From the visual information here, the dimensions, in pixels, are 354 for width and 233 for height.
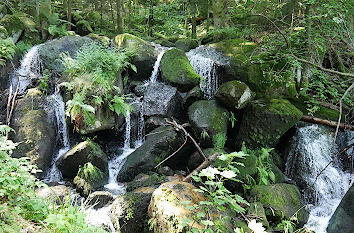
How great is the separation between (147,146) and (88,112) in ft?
6.43

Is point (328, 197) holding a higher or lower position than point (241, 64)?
lower

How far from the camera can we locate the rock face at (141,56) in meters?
9.06

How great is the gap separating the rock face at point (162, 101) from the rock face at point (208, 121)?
67 centimetres

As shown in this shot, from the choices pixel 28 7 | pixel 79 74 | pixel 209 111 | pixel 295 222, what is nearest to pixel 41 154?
pixel 79 74

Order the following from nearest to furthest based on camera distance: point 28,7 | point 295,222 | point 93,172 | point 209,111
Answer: point 295,222, point 93,172, point 209,111, point 28,7

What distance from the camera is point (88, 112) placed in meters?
6.77

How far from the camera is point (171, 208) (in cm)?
373

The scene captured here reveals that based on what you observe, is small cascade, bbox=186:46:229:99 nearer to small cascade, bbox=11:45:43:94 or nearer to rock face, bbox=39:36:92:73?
rock face, bbox=39:36:92:73

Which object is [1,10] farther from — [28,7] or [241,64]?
[241,64]

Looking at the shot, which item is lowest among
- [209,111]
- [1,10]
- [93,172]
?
[93,172]

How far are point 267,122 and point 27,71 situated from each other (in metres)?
9.00

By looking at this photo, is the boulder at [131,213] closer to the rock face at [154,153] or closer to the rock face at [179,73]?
the rock face at [154,153]

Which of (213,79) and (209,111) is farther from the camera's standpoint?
(213,79)

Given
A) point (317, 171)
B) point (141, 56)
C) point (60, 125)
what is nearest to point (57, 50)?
point (141, 56)
